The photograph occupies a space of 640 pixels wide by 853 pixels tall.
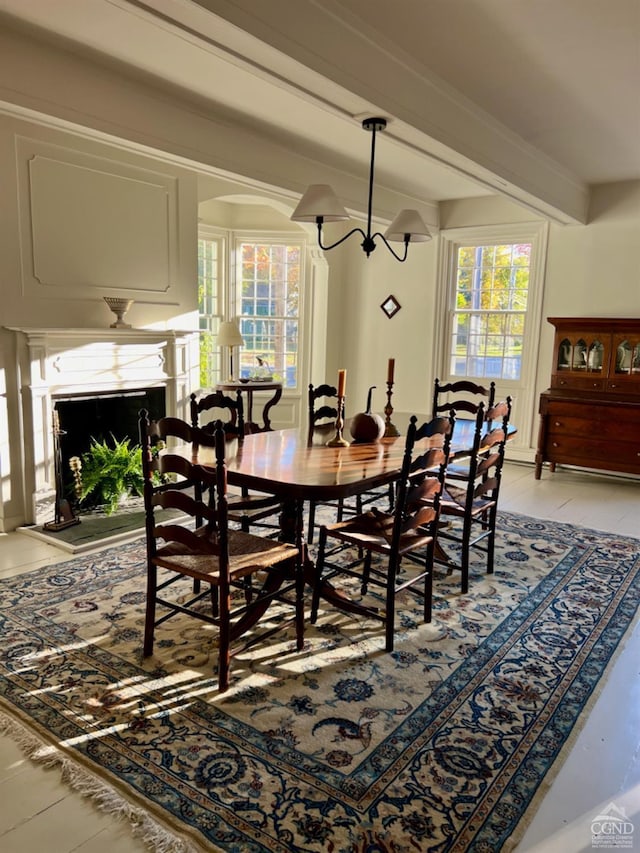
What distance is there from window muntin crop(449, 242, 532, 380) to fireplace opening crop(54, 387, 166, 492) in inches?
142

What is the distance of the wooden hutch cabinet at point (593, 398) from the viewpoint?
5.55 metres

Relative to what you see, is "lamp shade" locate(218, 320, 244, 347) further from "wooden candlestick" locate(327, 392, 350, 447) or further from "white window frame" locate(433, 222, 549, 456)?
"wooden candlestick" locate(327, 392, 350, 447)

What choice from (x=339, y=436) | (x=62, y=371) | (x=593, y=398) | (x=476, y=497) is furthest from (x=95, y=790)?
(x=593, y=398)

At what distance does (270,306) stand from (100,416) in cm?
304

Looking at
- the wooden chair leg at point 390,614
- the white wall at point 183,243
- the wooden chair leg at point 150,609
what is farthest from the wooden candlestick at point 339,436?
the white wall at point 183,243

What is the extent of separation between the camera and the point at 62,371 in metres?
4.29

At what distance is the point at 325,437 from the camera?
146 inches

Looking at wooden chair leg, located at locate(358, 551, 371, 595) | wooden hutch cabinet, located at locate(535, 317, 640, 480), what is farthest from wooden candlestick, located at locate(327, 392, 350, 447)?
wooden hutch cabinet, located at locate(535, 317, 640, 480)

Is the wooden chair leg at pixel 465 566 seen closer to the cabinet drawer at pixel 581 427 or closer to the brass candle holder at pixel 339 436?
the brass candle holder at pixel 339 436

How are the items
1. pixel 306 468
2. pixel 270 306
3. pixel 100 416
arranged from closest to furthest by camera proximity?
pixel 306 468, pixel 100 416, pixel 270 306

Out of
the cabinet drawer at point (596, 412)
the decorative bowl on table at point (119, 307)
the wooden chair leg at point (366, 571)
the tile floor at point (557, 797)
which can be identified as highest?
the decorative bowl on table at point (119, 307)

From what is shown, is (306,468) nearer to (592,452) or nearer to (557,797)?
(557,797)

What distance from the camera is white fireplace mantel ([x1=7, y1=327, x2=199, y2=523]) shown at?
13.5ft

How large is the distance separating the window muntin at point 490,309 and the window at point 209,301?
2.68m
